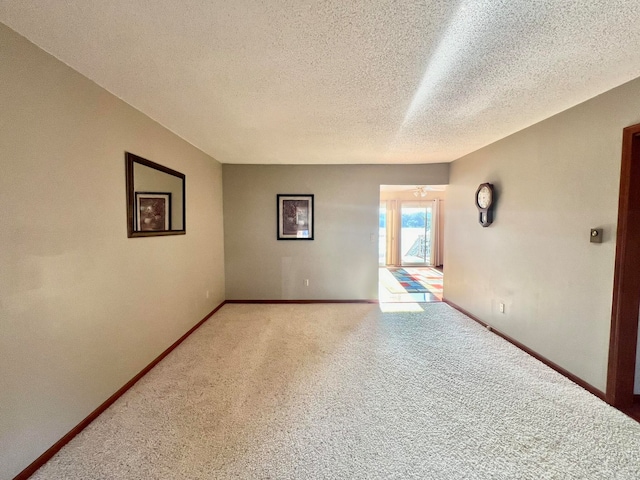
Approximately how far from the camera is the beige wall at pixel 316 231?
4.05m

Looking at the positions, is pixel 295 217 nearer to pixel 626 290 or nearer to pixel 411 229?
pixel 626 290

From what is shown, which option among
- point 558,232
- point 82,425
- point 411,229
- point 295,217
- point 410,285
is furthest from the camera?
point 411,229

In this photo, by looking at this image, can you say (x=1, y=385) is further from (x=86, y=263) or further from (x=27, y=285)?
(x=86, y=263)

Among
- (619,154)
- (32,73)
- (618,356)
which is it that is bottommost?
(618,356)

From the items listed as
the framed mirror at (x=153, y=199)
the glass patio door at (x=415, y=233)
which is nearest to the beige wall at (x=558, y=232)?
the framed mirror at (x=153, y=199)

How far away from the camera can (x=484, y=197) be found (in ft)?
10.0

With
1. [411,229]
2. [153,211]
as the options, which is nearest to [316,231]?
[153,211]

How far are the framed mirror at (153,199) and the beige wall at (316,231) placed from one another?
1.28 m

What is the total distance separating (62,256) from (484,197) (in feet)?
13.2

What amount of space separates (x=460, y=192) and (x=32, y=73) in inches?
173

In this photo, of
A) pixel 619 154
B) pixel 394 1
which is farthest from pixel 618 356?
pixel 394 1

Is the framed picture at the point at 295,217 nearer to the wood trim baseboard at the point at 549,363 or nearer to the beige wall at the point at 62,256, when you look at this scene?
the beige wall at the point at 62,256

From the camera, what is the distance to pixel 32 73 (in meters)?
1.31

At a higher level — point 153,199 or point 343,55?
point 343,55
